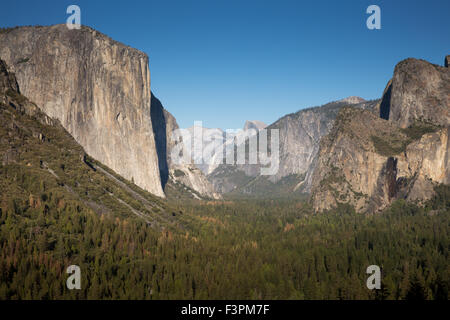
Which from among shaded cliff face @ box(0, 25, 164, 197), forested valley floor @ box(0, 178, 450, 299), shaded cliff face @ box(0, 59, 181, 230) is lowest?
forested valley floor @ box(0, 178, 450, 299)

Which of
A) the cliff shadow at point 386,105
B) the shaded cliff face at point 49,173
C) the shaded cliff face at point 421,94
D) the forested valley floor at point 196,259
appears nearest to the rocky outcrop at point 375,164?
the shaded cliff face at point 421,94

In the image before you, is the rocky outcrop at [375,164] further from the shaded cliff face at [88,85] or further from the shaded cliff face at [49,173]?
the shaded cliff face at [88,85]

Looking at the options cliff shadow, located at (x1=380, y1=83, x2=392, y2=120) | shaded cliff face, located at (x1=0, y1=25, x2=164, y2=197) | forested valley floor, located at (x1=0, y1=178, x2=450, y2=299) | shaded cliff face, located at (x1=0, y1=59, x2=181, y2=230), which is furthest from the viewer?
cliff shadow, located at (x1=380, y1=83, x2=392, y2=120)

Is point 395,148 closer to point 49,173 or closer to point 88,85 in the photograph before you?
point 88,85

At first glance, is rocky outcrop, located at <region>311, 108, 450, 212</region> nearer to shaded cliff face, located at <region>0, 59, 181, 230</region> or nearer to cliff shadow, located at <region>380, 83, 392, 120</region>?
cliff shadow, located at <region>380, 83, 392, 120</region>

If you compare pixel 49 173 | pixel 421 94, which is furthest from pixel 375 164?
pixel 49 173

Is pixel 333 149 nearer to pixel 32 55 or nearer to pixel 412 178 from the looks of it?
pixel 412 178

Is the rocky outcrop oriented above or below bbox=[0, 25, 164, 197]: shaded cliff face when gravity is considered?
below

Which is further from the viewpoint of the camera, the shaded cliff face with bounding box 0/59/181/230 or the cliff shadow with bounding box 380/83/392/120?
the cliff shadow with bounding box 380/83/392/120

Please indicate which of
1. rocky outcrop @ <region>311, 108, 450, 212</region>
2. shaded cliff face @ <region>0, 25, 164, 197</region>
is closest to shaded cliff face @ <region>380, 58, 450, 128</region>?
rocky outcrop @ <region>311, 108, 450, 212</region>
